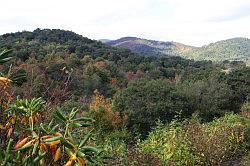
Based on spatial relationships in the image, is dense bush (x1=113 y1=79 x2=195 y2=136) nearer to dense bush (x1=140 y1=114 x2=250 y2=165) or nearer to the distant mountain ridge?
dense bush (x1=140 y1=114 x2=250 y2=165)

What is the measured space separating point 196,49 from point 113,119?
109755 mm

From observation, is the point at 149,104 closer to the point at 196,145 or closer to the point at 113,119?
the point at 113,119

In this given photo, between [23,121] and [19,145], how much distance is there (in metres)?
0.44

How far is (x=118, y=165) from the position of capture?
7.46 metres

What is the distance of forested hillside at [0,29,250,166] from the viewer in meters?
2.71

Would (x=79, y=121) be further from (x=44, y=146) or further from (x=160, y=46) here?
(x=160, y=46)

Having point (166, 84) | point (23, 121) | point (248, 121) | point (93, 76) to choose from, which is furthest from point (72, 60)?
point (23, 121)

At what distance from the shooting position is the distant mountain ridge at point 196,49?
113375 mm

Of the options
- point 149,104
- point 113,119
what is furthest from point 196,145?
point 149,104

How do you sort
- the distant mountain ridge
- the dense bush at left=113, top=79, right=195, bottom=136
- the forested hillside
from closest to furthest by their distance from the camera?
1. the forested hillside
2. the dense bush at left=113, top=79, right=195, bottom=136
3. the distant mountain ridge

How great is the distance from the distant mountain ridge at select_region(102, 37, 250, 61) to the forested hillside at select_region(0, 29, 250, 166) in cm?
6545

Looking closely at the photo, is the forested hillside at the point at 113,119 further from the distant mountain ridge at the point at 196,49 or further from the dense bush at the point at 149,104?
the distant mountain ridge at the point at 196,49

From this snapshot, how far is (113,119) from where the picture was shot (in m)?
19.2

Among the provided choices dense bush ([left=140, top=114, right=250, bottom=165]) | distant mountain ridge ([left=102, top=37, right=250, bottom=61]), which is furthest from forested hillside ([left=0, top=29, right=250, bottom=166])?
distant mountain ridge ([left=102, top=37, right=250, bottom=61])
